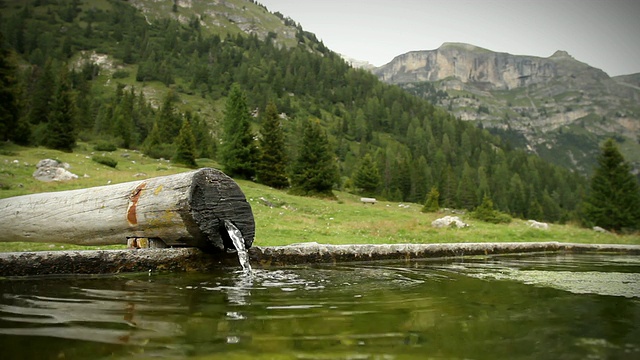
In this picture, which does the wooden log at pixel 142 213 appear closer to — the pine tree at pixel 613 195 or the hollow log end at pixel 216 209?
the hollow log end at pixel 216 209

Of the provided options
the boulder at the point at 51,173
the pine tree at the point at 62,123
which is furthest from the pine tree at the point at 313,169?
the pine tree at the point at 62,123

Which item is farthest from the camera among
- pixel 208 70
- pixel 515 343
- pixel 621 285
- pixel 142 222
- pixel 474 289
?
pixel 208 70

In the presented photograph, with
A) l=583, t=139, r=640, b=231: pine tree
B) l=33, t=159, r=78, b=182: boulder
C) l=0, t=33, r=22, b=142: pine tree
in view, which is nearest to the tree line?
l=0, t=33, r=22, b=142: pine tree

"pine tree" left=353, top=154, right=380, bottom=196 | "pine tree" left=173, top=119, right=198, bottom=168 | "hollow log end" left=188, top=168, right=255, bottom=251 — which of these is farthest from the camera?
"pine tree" left=353, top=154, right=380, bottom=196

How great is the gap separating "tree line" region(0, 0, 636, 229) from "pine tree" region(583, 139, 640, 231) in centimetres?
3306

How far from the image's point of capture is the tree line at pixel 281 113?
74.4 m

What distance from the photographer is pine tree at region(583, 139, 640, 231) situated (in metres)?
42.8

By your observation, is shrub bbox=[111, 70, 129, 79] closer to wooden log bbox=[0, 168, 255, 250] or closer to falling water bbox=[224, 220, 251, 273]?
wooden log bbox=[0, 168, 255, 250]

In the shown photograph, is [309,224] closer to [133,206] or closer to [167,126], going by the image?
[133,206]

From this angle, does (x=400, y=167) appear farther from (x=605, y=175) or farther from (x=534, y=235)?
(x=534, y=235)

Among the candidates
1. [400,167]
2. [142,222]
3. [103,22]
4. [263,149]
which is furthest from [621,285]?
[103,22]

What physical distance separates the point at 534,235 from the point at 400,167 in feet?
250

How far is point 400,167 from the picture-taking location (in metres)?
97.6

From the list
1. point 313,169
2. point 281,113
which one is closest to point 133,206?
point 313,169
